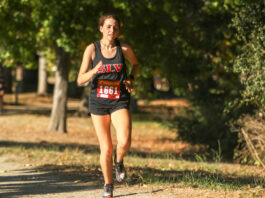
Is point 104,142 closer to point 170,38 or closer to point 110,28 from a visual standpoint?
point 110,28

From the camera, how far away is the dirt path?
594 centimetres

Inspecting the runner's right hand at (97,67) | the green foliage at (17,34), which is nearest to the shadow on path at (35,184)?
the runner's right hand at (97,67)

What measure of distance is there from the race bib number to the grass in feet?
5.09

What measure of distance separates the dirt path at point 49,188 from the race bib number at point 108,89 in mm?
1249

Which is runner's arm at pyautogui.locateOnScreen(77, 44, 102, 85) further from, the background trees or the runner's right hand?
the background trees

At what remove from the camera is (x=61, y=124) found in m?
17.4

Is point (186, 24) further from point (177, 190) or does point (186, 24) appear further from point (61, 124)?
point (177, 190)

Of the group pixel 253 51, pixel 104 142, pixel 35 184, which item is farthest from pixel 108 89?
pixel 253 51

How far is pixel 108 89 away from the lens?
18.1 ft

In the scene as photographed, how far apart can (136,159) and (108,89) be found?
203 inches

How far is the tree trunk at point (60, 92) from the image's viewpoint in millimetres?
16750

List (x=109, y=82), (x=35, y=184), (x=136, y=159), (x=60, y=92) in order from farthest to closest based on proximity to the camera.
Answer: (x=60, y=92) < (x=136, y=159) < (x=35, y=184) < (x=109, y=82)

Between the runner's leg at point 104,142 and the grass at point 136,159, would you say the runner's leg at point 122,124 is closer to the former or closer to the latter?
the runner's leg at point 104,142

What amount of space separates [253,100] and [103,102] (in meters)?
4.33
